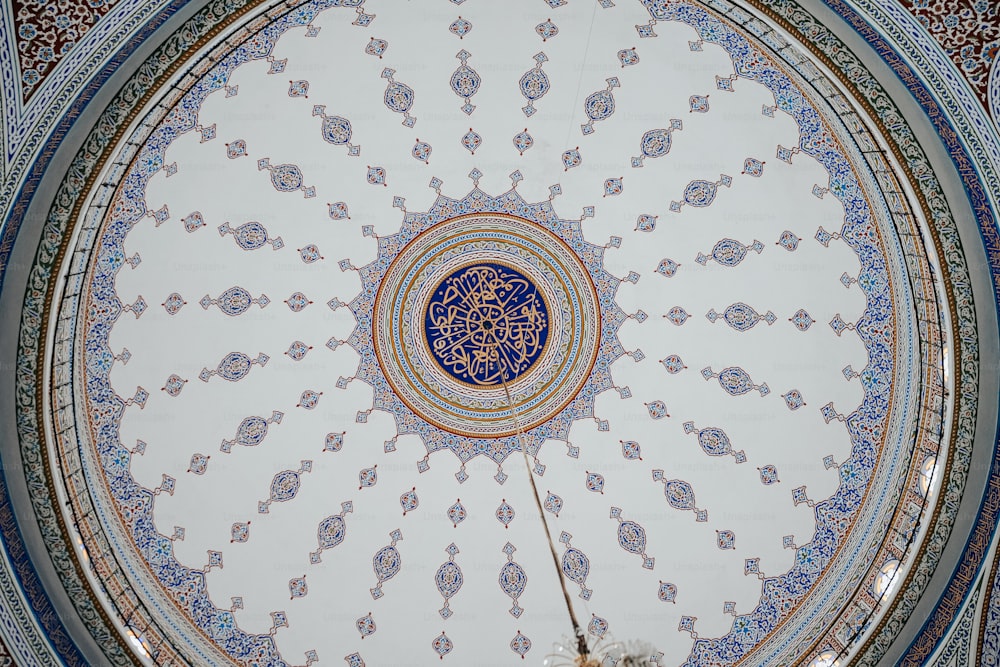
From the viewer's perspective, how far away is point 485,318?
341 inches

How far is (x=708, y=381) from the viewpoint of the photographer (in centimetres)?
862

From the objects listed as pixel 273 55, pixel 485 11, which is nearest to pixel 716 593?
pixel 485 11

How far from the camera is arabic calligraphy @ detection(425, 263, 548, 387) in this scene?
8633mm

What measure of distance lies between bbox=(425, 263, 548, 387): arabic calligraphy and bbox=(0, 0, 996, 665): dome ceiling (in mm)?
33

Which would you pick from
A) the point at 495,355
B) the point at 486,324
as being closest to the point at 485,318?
the point at 486,324

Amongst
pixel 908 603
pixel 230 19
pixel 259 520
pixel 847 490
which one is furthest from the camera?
pixel 259 520

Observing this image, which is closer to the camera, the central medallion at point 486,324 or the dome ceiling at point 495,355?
the dome ceiling at point 495,355

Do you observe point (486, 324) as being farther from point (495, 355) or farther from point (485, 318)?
point (495, 355)

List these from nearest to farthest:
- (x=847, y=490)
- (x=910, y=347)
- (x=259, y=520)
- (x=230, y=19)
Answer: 1. (x=230, y=19)
2. (x=910, y=347)
3. (x=847, y=490)
4. (x=259, y=520)

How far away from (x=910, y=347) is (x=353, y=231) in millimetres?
5327

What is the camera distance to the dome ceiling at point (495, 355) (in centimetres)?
749

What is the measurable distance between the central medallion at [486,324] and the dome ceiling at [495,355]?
33 millimetres

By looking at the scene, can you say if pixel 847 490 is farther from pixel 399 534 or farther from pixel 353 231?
pixel 353 231

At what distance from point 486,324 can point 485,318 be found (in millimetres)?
63
